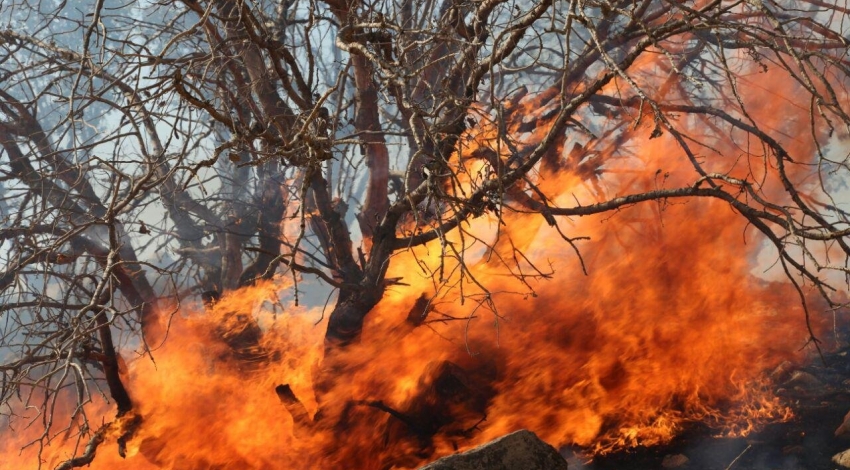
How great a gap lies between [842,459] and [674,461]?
131cm

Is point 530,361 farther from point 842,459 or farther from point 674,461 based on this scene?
point 842,459

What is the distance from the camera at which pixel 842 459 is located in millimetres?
5730

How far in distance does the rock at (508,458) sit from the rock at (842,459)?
8.62 ft

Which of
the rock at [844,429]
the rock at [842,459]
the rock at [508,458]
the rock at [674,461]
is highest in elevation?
the rock at [508,458]

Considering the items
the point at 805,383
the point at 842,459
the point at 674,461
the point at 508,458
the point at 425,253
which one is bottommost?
the point at 842,459

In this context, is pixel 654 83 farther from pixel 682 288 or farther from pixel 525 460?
pixel 525 460

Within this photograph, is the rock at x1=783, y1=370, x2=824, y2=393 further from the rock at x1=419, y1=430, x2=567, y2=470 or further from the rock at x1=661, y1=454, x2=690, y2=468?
the rock at x1=419, y1=430, x2=567, y2=470

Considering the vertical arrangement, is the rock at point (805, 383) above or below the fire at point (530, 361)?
below

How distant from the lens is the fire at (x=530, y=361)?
701cm

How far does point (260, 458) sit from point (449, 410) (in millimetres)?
1964

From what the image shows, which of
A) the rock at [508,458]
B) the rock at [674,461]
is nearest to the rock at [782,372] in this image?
the rock at [674,461]

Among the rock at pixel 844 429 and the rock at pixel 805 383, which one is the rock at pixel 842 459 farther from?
the rock at pixel 805 383

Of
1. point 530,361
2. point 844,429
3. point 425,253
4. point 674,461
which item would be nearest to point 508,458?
point 674,461

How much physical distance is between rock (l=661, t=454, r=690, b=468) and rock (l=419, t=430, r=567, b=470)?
196cm
